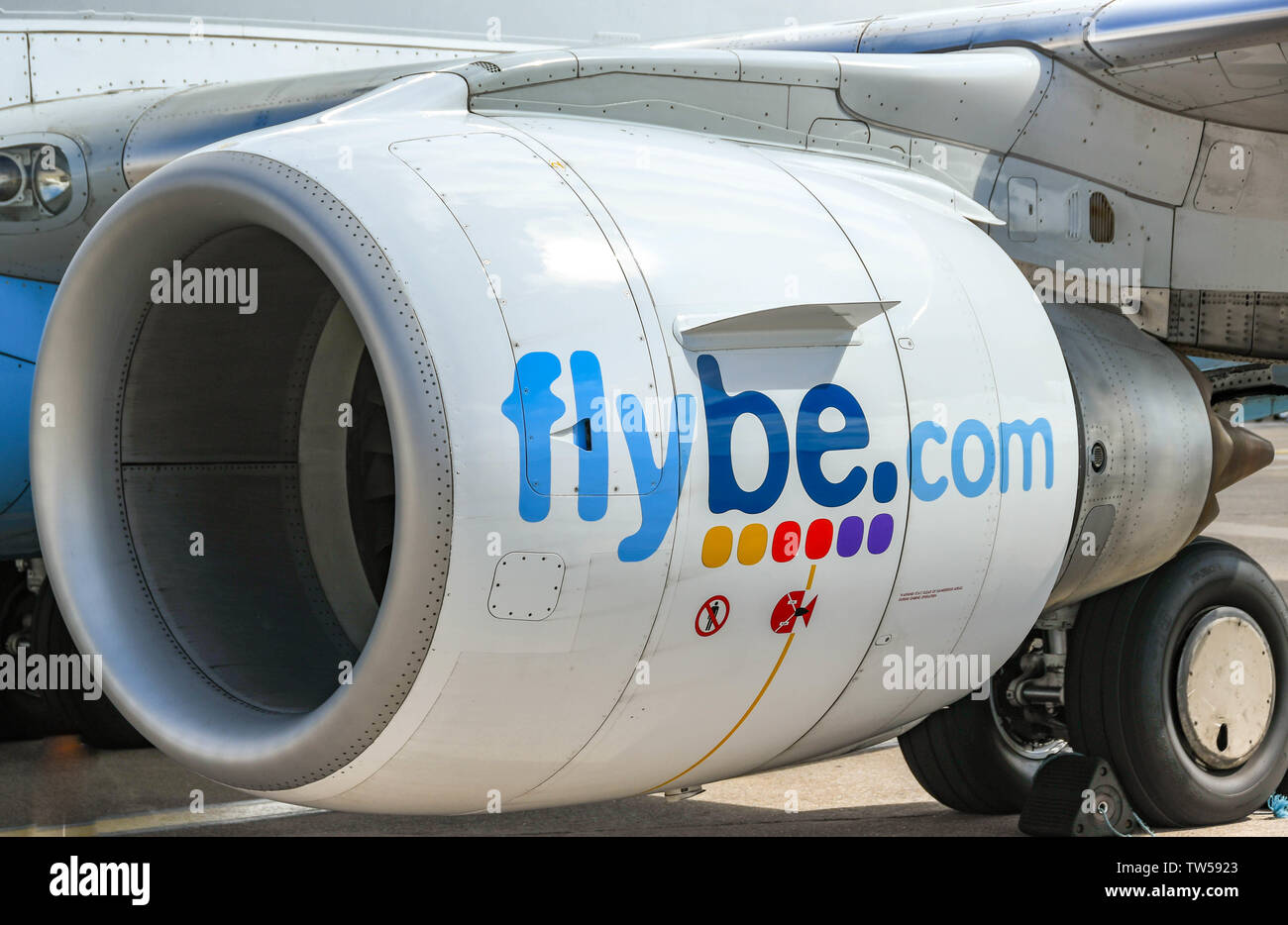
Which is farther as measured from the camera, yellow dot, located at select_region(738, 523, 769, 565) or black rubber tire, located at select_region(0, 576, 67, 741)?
black rubber tire, located at select_region(0, 576, 67, 741)

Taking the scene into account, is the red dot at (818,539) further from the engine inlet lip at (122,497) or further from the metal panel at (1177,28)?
the metal panel at (1177,28)

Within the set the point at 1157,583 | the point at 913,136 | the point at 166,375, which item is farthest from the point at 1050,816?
the point at 166,375

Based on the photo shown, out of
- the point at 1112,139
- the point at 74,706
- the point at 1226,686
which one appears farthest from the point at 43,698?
the point at 1112,139

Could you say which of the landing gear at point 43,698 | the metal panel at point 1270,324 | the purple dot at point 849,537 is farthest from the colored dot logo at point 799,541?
the landing gear at point 43,698

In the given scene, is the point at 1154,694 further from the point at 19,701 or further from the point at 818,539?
the point at 19,701

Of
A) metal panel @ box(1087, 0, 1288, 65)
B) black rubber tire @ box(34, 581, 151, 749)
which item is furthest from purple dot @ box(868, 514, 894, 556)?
black rubber tire @ box(34, 581, 151, 749)

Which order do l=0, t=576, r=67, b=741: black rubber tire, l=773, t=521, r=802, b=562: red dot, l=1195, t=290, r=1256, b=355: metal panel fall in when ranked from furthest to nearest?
l=0, t=576, r=67, b=741: black rubber tire, l=1195, t=290, r=1256, b=355: metal panel, l=773, t=521, r=802, b=562: red dot

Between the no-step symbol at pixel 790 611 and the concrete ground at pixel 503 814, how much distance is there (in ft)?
6.31

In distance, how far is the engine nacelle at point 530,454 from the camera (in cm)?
285

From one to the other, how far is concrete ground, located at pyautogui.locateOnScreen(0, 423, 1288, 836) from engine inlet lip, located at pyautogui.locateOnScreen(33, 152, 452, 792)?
1483 millimetres

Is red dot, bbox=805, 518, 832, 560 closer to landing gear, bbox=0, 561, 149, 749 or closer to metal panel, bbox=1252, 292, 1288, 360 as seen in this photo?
metal panel, bbox=1252, 292, 1288, 360

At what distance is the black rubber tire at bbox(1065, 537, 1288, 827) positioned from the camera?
4.62 meters

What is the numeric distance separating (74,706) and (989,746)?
3.92 meters
